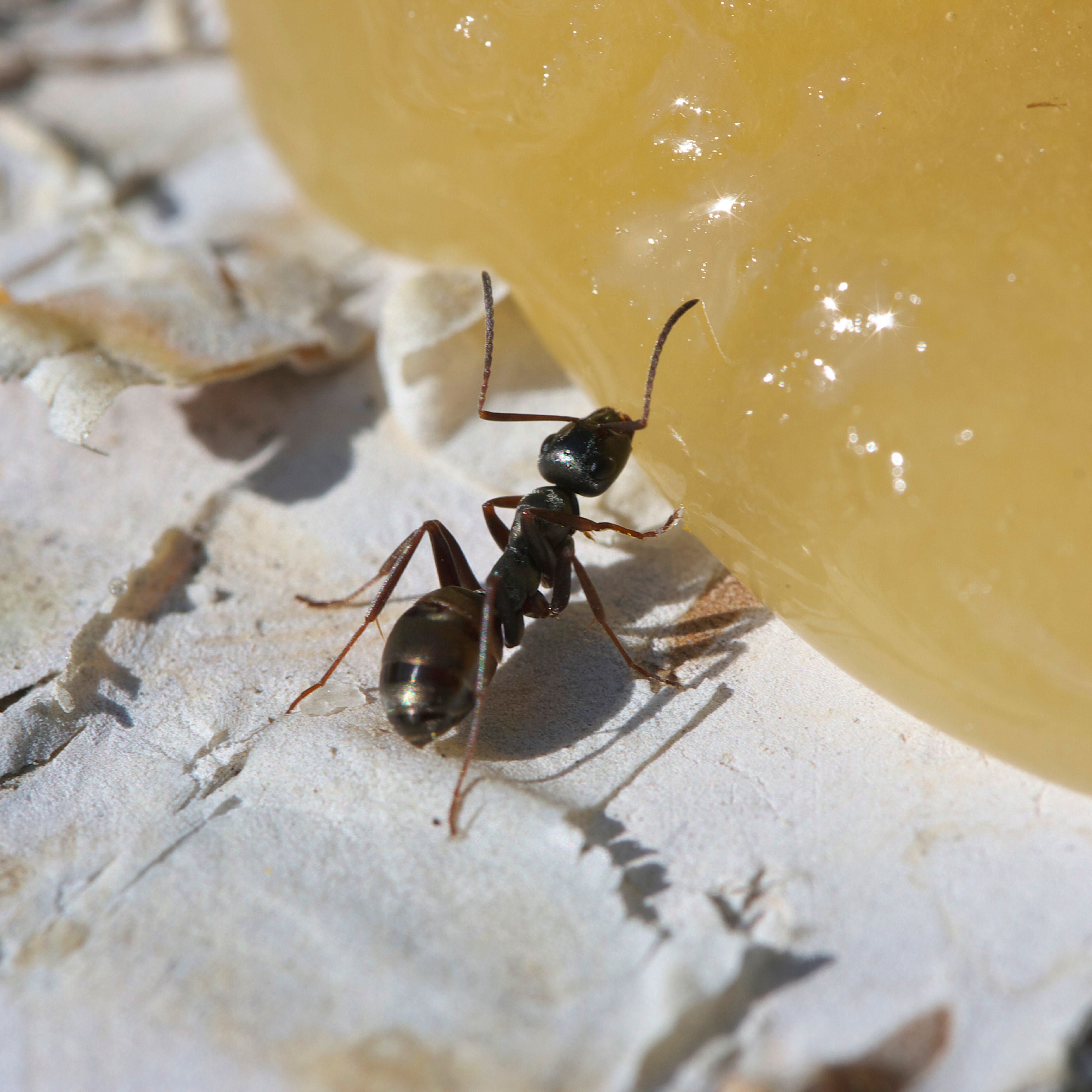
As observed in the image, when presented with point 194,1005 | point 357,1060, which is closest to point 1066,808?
point 357,1060

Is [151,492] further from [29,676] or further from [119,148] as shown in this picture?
[119,148]

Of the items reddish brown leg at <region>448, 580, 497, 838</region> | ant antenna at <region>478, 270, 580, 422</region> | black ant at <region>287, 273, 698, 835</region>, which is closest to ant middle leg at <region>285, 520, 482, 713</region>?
black ant at <region>287, 273, 698, 835</region>

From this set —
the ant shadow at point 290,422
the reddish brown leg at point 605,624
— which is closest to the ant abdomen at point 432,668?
the reddish brown leg at point 605,624

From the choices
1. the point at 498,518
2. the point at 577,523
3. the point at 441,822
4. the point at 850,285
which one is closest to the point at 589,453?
the point at 577,523

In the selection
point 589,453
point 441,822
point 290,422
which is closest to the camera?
point 441,822

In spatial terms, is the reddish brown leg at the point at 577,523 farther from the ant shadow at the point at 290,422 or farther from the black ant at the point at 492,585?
the ant shadow at the point at 290,422

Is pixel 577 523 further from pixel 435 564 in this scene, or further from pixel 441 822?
pixel 441 822

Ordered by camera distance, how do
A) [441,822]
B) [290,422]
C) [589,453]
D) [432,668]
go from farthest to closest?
[290,422]
[589,453]
[432,668]
[441,822]
